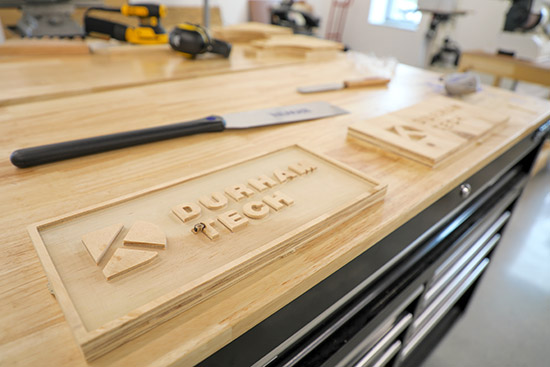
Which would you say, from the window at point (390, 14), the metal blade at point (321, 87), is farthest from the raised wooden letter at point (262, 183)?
the window at point (390, 14)

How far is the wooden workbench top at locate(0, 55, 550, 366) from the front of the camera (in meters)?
0.33

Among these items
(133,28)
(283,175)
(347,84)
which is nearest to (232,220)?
(283,175)

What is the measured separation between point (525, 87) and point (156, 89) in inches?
128

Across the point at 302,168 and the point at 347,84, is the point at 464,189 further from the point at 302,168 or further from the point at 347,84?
the point at 347,84

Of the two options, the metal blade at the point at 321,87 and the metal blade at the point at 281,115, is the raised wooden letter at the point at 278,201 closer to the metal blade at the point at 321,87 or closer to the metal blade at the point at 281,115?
the metal blade at the point at 281,115

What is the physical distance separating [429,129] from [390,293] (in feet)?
Result: 1.17

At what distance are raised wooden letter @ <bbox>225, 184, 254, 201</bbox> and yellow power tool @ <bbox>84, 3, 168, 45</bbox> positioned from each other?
1.18 m

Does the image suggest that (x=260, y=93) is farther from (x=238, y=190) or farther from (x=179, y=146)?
(x=238, y=190)

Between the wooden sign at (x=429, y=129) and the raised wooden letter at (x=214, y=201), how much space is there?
37cm

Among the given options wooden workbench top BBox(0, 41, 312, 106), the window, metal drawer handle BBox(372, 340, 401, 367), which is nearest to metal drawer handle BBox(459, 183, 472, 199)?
metal drawer handle BBox(372, 340, 401, 367)

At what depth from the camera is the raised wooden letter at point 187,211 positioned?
43 centimetres

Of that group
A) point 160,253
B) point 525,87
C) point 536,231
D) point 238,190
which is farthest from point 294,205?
point 525,87

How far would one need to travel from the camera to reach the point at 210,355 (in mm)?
358

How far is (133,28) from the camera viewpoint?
4.59 feet
